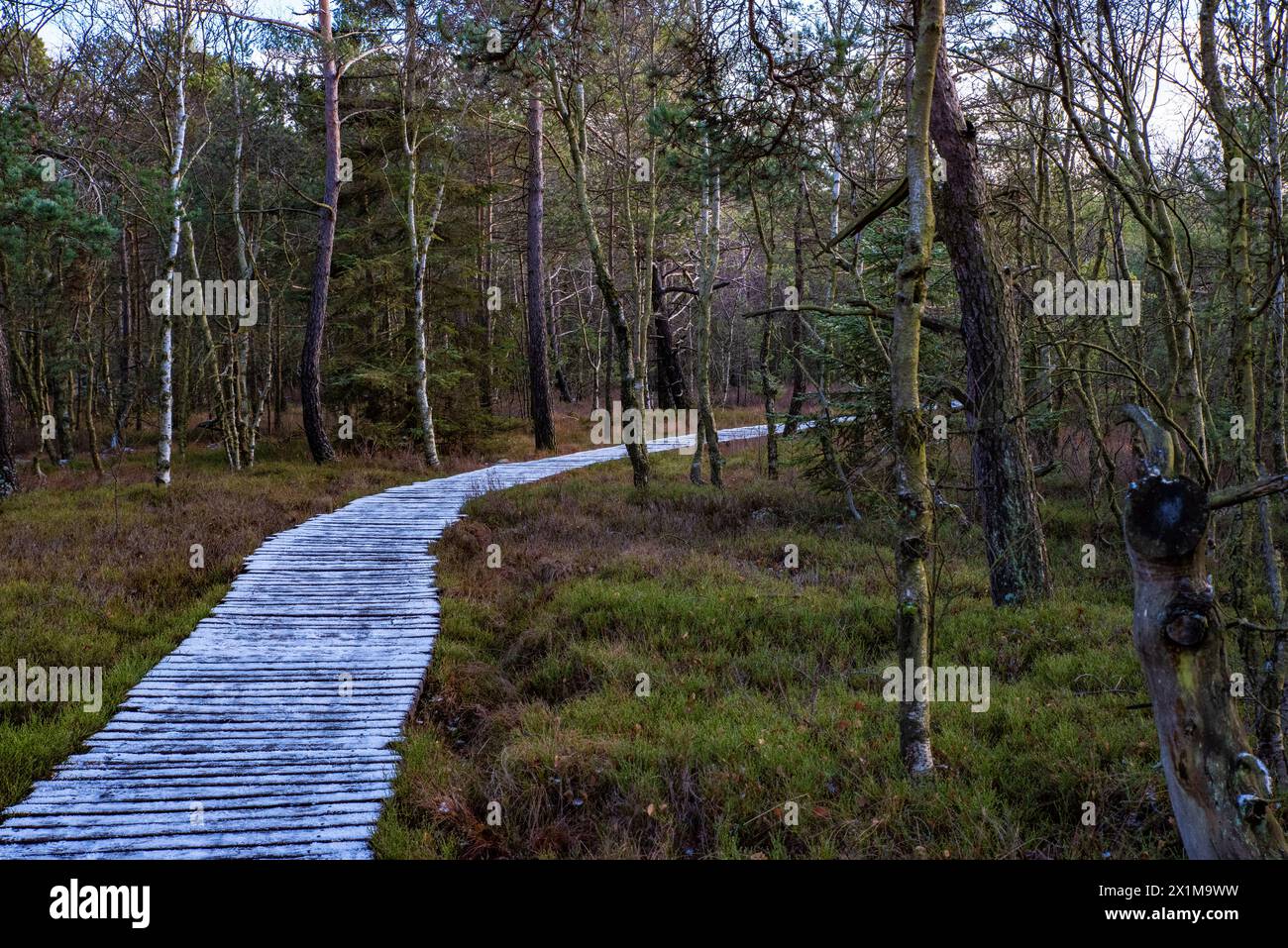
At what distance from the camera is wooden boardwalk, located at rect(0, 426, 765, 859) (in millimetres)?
4410

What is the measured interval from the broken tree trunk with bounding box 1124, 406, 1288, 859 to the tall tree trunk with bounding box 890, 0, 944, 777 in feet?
5.61

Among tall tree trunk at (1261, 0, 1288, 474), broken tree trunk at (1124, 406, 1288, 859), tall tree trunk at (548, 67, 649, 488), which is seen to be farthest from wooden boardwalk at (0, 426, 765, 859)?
tall tree trunk at (1261, 0, 1288, 474)

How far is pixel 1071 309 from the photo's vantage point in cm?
851

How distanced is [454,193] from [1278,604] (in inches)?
852

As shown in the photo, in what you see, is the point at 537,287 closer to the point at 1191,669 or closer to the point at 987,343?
the point at 987,343

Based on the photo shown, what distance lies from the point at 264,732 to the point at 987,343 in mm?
7475

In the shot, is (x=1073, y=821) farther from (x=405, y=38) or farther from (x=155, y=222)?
(x=405, y=38)

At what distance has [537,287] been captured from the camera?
21484mm

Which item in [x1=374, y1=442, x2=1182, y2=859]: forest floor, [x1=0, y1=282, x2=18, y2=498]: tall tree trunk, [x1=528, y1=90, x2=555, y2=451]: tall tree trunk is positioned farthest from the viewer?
[x1=528, y1=90, x2=555, y2=451]: tall tree trunk

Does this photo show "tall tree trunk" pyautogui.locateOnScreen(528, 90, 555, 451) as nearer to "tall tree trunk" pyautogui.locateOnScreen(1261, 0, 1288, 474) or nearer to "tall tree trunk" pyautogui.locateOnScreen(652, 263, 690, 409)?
"tall tree trunk" pyautogui.locateOnScreen(652, 263, 690, 409)

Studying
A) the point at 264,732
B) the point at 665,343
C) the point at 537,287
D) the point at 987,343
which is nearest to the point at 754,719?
the point at 264,732

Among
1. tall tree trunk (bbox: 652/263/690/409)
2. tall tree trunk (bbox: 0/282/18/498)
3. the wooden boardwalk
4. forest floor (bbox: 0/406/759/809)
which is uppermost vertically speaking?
tall tree trunk (bbox: 652/263/690/409)
